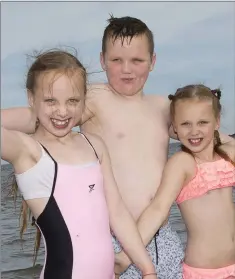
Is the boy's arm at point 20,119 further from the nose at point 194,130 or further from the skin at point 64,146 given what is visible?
the nose at point 194,130

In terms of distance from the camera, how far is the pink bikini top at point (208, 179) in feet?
11.2

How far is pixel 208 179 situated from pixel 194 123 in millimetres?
345

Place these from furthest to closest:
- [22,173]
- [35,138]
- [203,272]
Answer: [203,272] → [35,138] → [22,173]

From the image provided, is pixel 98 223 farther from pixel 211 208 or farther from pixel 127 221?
pixel 211 208

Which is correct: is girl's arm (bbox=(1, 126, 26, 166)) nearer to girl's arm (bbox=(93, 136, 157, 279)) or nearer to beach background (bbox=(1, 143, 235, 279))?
girl's arm (bbox=(93, 136, 157, 279))

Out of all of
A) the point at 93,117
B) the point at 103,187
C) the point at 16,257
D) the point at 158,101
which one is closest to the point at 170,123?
the point at 158,101

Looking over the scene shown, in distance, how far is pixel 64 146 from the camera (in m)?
3.02

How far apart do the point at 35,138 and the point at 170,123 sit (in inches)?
39.3

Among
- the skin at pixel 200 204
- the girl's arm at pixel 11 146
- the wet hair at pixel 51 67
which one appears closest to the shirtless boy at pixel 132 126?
the skin at pixel 200 204

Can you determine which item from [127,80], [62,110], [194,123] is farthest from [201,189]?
[62,110]

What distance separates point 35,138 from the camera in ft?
9.90

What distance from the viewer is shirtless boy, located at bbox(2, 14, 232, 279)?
3.39 m

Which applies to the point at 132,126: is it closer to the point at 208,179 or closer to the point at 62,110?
the point at 208,179

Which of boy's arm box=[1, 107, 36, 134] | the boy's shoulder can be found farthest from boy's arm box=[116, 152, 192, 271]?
boy's arm box=[1, 107, 36, 134]
